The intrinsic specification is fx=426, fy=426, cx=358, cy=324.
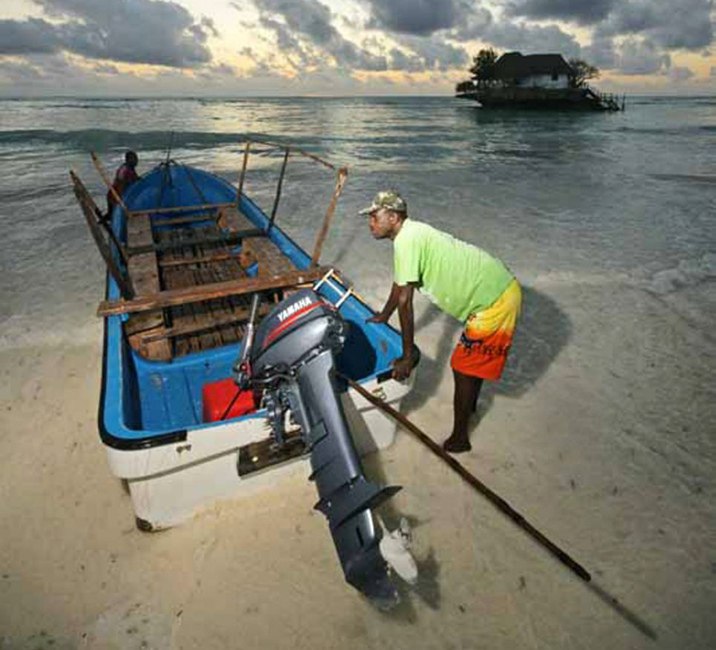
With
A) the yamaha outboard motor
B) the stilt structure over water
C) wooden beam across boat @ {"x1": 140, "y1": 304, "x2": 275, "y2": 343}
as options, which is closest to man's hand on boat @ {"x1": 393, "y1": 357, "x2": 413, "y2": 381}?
the yamaha outboard motor

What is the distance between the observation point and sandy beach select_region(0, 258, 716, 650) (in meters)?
2.85

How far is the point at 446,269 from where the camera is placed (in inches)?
128

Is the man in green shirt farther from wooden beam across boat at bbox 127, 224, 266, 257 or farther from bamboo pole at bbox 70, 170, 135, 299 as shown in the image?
wooden beam across boat at bbox 127, 224, 266, 257

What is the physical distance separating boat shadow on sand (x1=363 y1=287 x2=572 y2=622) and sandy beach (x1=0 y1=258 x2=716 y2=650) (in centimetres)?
2

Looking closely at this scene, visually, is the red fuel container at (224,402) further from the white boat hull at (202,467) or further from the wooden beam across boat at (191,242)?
the wooden beam across boat at (191,242)

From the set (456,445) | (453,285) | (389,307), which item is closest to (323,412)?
(389,307)

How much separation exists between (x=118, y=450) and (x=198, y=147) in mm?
32555

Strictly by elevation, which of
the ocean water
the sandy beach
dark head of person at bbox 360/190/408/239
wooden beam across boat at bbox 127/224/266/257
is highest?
dark head of person at bbox 360/190/408/239

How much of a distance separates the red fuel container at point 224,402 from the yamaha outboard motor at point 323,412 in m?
0.49

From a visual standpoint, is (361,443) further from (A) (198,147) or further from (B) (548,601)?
(A) (198,147)

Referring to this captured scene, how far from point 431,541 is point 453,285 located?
2048 mm

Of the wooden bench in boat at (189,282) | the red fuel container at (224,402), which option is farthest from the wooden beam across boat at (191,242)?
the red fuel container at (224,402)

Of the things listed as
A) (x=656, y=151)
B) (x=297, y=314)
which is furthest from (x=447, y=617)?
(x=656, y=151)

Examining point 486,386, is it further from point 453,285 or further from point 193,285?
point 193,285
